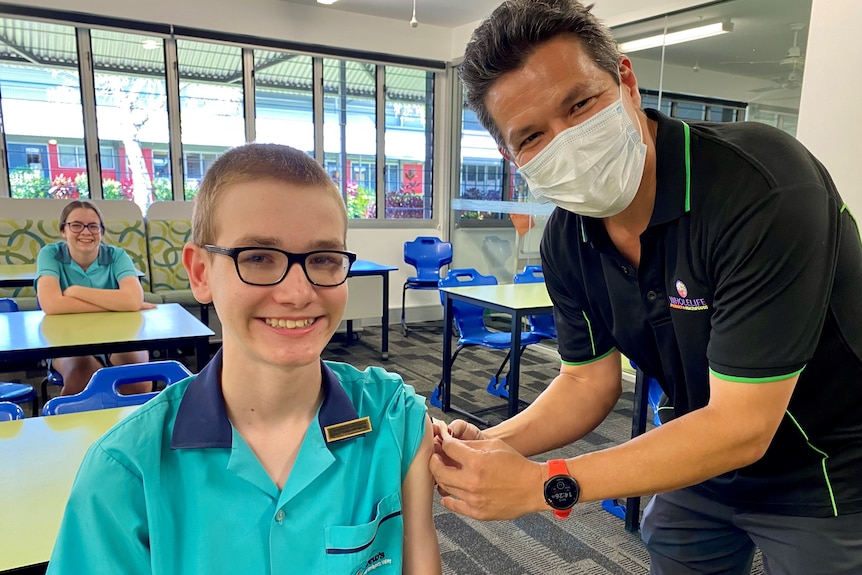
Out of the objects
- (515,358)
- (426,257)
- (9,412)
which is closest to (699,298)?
(9,412)

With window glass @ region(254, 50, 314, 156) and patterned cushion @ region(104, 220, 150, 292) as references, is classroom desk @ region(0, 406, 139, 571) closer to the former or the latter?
patterned cushion @ region(104, 220, 150, 292)

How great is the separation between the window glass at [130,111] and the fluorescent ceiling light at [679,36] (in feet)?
14.4

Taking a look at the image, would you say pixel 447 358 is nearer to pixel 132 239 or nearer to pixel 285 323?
pixel 285 323

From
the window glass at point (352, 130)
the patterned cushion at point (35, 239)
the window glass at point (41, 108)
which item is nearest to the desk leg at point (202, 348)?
the patterned cushion at point (35, 239)

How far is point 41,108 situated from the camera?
5195 mm

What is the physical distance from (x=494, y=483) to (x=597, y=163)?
2.05ft

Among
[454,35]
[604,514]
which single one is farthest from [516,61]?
[454,35]

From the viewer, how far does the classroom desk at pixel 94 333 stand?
219 cm

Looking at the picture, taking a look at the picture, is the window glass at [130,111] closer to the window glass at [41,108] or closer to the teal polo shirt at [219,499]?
the window glass at [41,108]

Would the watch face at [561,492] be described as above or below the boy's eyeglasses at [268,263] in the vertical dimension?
below

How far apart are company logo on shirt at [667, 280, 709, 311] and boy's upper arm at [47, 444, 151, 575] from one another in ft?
3.17

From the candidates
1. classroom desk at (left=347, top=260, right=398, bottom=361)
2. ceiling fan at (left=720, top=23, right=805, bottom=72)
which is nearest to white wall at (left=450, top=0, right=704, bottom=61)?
ceiling fan at (left=720, top=23, right=805, bottom=72)

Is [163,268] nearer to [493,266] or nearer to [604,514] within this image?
[493,266]

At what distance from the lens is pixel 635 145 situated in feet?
3.61
